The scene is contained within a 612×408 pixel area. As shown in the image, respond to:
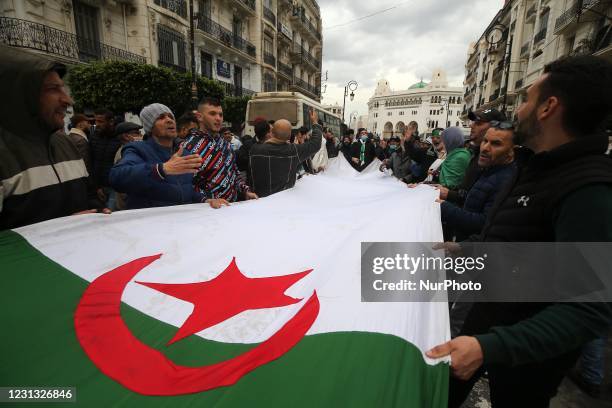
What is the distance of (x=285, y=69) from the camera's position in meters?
29.1

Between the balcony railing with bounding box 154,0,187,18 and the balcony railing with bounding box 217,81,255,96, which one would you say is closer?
the balcony railing with bounding box 154,0,187,18

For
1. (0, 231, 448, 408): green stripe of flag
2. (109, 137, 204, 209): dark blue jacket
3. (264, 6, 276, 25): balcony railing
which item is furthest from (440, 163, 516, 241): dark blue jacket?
(264, 6, 276, 25): balcony railing

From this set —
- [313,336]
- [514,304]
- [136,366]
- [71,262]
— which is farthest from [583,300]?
[71,262]

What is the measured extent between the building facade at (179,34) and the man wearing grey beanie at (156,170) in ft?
36.5

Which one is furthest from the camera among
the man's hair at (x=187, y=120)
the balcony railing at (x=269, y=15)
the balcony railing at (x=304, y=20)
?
the balcony railing at (x=304, y=20)

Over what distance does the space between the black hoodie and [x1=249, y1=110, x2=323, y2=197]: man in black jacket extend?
6.20 feet

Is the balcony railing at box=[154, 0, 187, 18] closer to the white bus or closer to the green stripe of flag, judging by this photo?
the white bus

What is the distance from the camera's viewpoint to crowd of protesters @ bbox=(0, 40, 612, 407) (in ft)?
3.23

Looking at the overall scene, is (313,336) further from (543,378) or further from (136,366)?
(543,378)

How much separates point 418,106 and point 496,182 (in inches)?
3654

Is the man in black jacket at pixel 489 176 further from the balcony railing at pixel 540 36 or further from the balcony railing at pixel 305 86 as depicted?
the balcony railing at pixel 305 86

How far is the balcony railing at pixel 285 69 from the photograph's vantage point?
28.1m

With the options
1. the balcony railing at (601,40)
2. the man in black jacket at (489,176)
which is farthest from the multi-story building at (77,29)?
the balcony railing at (601,40)

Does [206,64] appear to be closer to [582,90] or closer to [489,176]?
[489,176]
